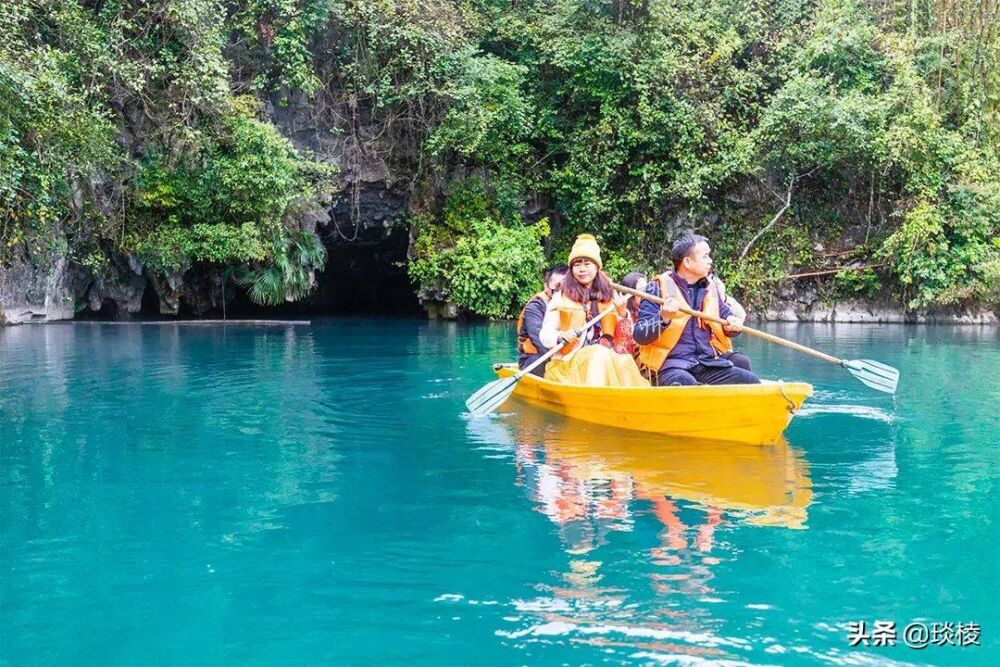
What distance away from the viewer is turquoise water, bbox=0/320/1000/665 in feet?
11.6

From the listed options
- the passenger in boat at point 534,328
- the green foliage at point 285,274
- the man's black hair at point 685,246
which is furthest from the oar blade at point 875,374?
the green foliage at point 285,274

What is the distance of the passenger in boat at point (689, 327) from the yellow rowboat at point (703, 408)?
29 cm

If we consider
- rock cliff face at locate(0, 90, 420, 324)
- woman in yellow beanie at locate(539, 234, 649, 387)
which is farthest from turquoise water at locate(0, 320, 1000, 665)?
rock cliff face at locate(0, 90, 420, 324)

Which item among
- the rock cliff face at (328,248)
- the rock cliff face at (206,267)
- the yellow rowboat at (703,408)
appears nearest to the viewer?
the yellow rowboat at (703,408)

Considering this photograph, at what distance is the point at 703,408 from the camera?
22.7ft

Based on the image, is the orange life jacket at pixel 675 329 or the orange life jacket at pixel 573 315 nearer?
the orange life jacket at pixel 675 329

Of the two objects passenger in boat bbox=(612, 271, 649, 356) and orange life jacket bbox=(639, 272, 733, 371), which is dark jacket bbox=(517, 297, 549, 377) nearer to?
passenger in boat bbox=(612, 271, 649, 356)

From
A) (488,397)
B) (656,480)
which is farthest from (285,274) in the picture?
(656,480)

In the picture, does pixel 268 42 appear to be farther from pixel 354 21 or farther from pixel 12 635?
pixel 12 635

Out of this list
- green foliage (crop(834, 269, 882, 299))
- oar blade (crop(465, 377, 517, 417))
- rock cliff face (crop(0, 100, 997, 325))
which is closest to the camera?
oar blade (crop(465, 377, 517, 417))

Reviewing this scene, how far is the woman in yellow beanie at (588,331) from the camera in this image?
323 inches

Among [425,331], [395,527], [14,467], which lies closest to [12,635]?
[395,527]

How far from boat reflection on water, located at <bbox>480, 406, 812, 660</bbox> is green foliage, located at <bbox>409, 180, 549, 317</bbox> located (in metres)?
11.1

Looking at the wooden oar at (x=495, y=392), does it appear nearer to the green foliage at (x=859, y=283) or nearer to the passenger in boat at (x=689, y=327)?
the passenger in boat at (x=689, y=327)
